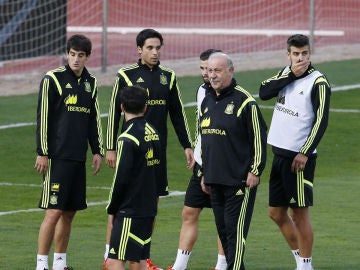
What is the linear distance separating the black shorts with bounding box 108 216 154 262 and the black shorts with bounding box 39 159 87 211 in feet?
5.70

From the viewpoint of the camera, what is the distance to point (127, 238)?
10.7 m

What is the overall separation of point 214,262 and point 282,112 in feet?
5.80

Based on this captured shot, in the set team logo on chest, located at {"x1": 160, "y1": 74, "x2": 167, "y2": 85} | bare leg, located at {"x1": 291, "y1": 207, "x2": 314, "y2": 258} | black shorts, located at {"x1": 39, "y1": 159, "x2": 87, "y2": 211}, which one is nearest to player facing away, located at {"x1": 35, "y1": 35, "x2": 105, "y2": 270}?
black shorts, located at {"x1": 39, "y1": 159, "x2": 87, "y2": 211}

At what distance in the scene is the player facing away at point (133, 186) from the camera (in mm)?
10492

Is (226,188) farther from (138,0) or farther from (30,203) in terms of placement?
(138,0)

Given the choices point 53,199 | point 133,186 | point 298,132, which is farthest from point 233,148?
point 53,199

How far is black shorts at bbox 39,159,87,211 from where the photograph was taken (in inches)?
487

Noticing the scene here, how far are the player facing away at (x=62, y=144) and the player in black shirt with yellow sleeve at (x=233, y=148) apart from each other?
1.63 metres

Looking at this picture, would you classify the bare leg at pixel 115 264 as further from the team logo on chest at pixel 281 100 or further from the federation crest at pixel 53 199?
the team logo on chest at pixel 281 100

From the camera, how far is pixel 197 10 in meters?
33.0

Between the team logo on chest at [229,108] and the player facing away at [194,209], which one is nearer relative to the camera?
the team logo on chest at [229,108]

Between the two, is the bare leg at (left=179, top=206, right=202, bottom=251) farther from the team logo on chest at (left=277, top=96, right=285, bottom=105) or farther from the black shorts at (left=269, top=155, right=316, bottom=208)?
the team logo on chest at (left=277, top=96, right=285, bottom=105)

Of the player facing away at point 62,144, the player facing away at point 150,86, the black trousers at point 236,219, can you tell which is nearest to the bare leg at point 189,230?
the player facing away at point 150,86

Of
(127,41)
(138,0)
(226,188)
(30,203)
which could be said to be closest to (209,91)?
(226,188)
